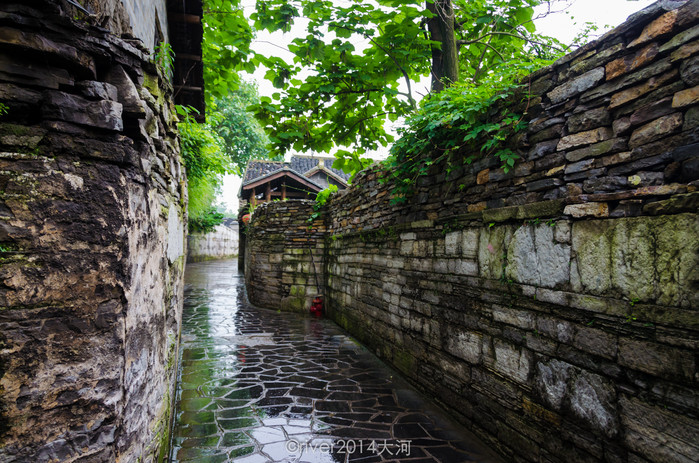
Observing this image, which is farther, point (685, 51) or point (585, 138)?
point (585, 138)

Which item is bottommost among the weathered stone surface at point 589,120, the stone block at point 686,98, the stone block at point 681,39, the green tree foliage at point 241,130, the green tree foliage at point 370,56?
the stone block at point 686,98

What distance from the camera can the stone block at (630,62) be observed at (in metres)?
1.88

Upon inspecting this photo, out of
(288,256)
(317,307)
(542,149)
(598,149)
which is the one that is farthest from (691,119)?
(288,256)

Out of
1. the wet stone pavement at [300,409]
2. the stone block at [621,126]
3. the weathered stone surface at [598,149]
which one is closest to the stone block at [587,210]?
the weathered stone surface at [598,149]

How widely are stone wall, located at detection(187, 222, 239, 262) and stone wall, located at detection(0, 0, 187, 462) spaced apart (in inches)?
843

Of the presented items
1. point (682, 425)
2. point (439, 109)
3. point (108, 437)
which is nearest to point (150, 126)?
point (108, 437)

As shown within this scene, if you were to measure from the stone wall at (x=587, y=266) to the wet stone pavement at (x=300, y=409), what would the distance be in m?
0.41

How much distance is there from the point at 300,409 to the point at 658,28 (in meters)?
3.96

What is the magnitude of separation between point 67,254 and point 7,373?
40cm

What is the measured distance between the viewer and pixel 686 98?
5.63 ft

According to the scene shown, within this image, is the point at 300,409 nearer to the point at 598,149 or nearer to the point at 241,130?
the point at 598,149

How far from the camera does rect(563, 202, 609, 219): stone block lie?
2.06 metres

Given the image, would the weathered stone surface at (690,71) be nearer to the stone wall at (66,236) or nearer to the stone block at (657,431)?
the stone block at (657,431)

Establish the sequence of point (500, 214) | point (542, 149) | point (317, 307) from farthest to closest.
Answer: point (317, 307) → point (500, 214) → point (542, 149)
